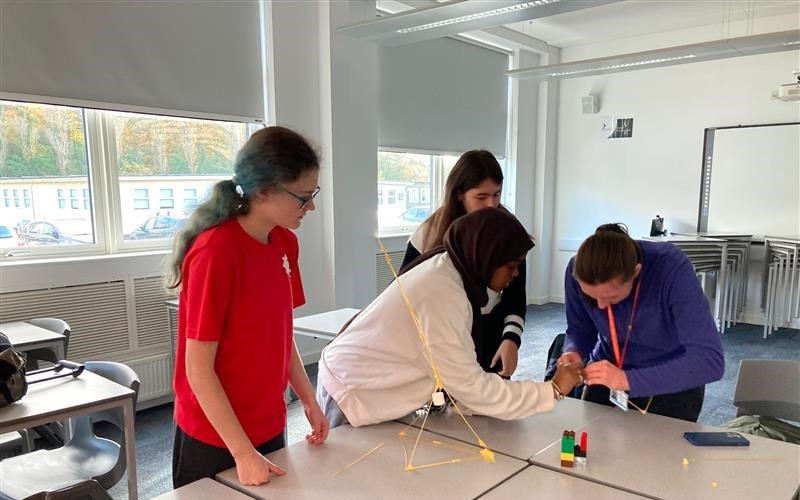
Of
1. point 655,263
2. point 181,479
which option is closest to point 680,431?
point 655,263

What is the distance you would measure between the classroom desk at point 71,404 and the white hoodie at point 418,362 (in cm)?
95

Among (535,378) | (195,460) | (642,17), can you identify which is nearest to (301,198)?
(195,460)

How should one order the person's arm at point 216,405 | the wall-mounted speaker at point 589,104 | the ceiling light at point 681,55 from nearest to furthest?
the person's arm at point 216,405 < the ceiling light at point 681,55 < the wall-mounted speaker at point 589,104

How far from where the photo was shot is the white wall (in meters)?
6.08

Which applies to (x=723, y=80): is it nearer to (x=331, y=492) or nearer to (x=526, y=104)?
(x=526, y=104)

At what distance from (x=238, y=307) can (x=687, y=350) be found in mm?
1233

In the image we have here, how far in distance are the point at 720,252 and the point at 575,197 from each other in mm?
2124

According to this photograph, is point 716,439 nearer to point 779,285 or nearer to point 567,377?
point 567,377

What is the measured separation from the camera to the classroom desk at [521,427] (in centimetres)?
151

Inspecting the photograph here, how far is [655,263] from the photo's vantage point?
165 cm

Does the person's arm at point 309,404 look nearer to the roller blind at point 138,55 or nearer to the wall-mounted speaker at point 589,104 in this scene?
the roller blind at point 138,55

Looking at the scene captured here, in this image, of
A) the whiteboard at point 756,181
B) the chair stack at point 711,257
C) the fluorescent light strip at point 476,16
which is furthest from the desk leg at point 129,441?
the whiteboard at point 756,181

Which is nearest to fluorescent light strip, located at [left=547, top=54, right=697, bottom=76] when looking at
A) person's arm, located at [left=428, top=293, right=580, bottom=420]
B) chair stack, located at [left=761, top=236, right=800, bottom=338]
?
chair stack, located at [left=761, top=236, right=800, bottom=338]

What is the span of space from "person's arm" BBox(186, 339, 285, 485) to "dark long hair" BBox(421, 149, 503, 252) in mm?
1069
